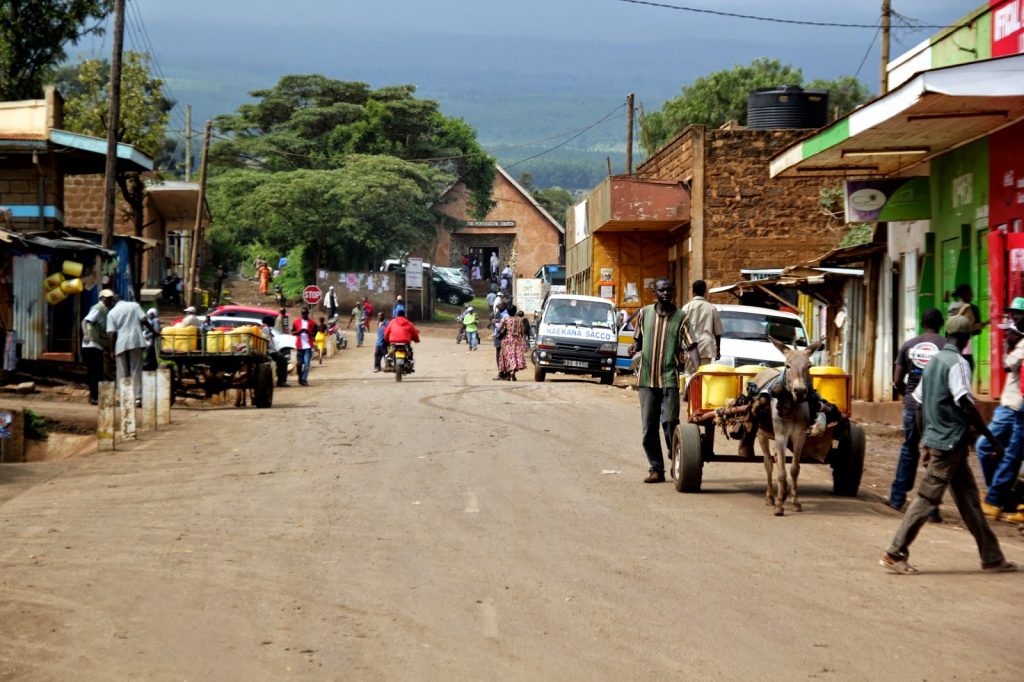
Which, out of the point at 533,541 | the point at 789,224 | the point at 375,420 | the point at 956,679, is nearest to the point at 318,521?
the point at 533,541

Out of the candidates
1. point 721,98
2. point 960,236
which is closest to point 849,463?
point 960,236

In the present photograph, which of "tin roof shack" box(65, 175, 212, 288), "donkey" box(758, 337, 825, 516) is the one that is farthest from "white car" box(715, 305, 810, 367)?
"tin roof shack" box(65, 175, 212, 288)

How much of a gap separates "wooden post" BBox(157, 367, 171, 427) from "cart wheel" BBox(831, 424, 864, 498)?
10687mm

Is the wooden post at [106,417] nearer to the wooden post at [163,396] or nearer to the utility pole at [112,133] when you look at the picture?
the wooden post at [163,396]

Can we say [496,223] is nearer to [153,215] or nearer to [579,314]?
[153,215]

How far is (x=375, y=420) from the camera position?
2081cm

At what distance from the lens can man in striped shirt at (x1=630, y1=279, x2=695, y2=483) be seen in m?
13.3

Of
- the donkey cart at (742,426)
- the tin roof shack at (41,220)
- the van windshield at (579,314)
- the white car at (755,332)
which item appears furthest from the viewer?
the van windshield at (579,314)

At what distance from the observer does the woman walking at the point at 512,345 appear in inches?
1240

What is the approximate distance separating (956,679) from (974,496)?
314 centimetres

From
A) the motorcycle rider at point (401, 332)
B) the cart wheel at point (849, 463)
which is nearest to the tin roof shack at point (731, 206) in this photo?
the motorcycle rider at point (401, 332)

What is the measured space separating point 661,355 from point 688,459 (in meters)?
1.09

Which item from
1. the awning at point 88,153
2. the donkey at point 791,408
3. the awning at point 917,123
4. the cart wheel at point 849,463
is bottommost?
the cart wheel at point 849,463

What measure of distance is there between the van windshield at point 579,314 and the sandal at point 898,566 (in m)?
21.8
